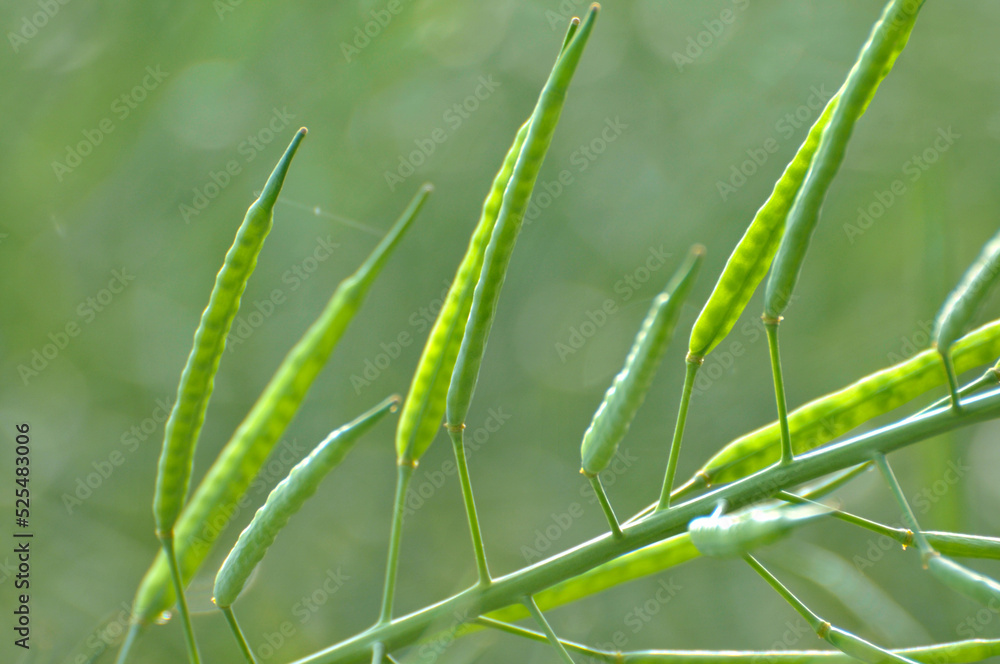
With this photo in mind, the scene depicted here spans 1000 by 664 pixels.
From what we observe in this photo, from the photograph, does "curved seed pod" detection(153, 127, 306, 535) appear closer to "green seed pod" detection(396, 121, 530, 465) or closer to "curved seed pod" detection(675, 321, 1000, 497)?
"green seed pod" detection(396, 121, 530, 465)

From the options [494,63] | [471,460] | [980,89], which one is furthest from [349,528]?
[980,89]

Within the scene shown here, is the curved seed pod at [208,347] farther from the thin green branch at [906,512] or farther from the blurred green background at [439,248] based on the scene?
the blurred green background at [439,248]

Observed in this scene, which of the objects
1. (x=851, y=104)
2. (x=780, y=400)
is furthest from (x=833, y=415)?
(x=851, y=104)

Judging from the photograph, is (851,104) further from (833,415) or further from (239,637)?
(239,637)

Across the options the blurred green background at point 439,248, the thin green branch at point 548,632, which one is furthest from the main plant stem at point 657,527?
the blurred green background at point 439,248

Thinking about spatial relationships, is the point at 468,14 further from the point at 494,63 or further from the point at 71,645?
the point at 71,645

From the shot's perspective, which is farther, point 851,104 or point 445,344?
point 445,344

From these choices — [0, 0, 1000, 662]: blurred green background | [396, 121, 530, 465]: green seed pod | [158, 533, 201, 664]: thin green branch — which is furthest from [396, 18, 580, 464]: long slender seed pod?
[0, 0, 1000, 662]: blurred green background
